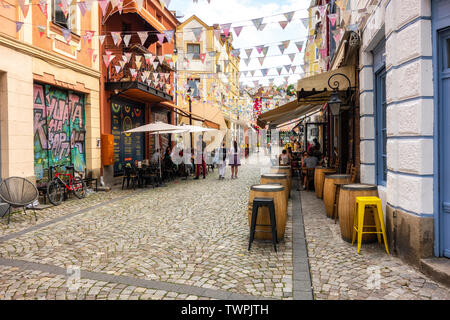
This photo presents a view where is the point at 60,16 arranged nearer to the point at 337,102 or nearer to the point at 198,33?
the point at 198,33

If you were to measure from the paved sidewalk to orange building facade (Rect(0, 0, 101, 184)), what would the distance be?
22.2ft

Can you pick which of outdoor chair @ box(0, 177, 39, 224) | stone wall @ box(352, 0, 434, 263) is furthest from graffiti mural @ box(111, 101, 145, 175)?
stone wall @ box(352, 0, 434, 263)

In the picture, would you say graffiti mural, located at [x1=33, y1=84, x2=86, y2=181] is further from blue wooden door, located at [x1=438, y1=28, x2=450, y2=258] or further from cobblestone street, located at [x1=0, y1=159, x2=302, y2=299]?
blue wooden door, located at [x1=438, y1=28, x2=450, y2=258]

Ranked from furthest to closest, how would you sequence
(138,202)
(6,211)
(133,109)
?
(133,109), (138,202), (6,211)

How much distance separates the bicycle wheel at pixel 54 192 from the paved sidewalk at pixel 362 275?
22.1ft

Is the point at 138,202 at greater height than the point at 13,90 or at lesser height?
lesser

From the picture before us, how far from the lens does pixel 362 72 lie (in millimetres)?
6320

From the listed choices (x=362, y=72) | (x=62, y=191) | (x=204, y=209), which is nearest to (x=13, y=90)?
(x=62, y=191)

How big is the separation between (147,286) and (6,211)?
5479mm

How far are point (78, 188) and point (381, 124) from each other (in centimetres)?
848

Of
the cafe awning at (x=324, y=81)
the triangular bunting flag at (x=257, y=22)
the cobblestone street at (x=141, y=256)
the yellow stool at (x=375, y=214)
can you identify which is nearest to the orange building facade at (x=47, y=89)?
the cobblestone street at (x=141, y=256)

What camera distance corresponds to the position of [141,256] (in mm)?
4559

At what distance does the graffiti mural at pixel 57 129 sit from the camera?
9273mm

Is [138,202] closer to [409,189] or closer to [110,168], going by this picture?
[110,168]
